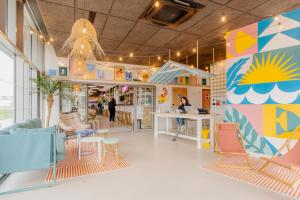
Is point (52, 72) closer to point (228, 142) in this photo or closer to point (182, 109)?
point (182, 109)

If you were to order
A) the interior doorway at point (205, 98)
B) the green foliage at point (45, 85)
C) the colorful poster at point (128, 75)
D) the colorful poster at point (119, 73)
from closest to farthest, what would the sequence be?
the green foliage at point (45, 85) → the colorful poster at point (119, 73) → the colorful poster at point (128, 75) → the interior doorway at point (205, 98)

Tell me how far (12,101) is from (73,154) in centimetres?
199

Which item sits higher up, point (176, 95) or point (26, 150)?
point (176, 95)

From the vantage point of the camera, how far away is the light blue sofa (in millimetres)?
2793

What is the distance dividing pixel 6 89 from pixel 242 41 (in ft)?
19.0

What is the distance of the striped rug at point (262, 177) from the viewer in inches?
113

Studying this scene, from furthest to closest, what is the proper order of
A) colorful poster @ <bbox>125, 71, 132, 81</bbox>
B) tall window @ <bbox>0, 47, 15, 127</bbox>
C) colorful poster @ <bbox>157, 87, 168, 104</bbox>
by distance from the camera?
colorful poster @ <bbox>157, 87, 168, 104</bbox>, colorful poster @ <bbox>125, 71, 132, 81</bbox>, tall window @ <bbox>0, 47, 15, 127</bbox>

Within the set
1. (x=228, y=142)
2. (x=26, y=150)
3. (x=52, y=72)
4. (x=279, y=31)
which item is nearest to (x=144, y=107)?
(x=52, y=72)

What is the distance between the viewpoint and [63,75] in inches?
289

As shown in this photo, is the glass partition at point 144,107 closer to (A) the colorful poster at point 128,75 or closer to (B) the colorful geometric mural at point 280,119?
(A) the colorful poster at point 128,75

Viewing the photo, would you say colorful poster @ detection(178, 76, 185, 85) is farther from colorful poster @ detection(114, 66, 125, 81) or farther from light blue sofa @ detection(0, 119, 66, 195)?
light blue sofa @ detection(0, 119, 66, 195)

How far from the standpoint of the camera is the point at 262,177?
3332 mm

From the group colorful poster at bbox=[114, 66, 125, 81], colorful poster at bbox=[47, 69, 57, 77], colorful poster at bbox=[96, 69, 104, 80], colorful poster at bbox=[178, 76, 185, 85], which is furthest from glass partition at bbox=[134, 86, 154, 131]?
colorful poster at bbox=[47, 69, 57, 77]

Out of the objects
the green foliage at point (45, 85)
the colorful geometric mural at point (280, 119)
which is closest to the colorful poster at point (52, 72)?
the green foliage at point (45, 85)
